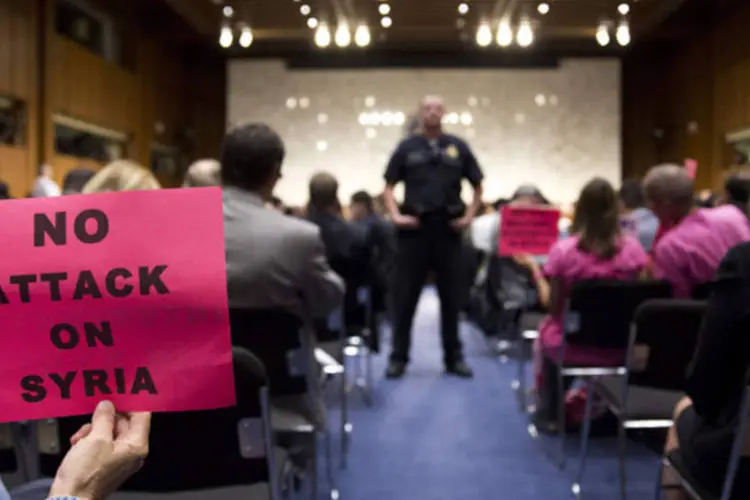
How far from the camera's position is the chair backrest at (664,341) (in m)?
2.23

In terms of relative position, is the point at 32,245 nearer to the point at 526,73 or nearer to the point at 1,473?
the point at 1,473

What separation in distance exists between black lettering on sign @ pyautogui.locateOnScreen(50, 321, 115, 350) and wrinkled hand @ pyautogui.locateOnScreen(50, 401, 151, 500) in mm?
70

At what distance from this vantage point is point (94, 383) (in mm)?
854

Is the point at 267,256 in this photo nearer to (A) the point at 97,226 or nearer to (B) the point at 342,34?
(A) the point at 97,226

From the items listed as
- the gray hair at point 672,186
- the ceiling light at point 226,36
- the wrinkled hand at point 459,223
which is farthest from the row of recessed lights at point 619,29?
the gray hair at point 672,186

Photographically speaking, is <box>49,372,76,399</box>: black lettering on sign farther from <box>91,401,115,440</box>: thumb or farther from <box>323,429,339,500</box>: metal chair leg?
<box>323,429,339,500</box>: metal chair leg

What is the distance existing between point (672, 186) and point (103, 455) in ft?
8.32

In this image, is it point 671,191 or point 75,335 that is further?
point 671,191

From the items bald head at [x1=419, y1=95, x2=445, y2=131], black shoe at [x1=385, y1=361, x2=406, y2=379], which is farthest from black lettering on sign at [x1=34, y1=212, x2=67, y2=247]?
black shoe at [x1=385, y1=361, x2=406, y2=379]

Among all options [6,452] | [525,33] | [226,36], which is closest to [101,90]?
[226,36]

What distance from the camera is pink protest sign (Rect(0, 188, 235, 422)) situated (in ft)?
2.78

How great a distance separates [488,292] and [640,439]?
2.64 metres

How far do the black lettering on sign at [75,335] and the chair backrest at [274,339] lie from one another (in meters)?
0.87

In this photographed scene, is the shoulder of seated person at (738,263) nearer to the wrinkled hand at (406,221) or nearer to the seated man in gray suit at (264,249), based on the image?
the seated man in gray suit at (264,249)
